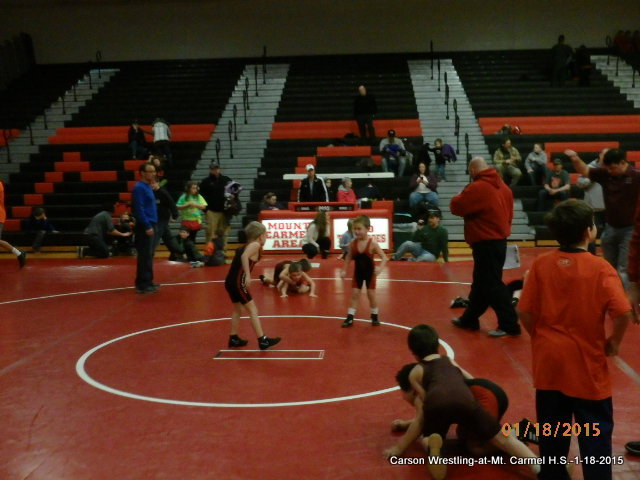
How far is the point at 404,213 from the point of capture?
16109mm

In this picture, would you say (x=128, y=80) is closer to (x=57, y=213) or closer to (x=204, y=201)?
(x=57, y=213)

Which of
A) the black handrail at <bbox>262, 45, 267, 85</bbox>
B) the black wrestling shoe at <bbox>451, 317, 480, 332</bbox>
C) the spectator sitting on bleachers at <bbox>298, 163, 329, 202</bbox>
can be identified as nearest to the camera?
the black wrestling shoe at <bbox>451, 317, 480, 332</bbox>

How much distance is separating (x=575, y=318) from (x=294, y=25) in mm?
Answer: 25759

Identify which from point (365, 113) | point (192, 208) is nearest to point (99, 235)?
point (192, 208)

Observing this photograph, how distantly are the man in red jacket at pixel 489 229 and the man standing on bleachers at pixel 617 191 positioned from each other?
2.90 ft

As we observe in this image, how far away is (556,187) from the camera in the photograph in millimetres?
15969

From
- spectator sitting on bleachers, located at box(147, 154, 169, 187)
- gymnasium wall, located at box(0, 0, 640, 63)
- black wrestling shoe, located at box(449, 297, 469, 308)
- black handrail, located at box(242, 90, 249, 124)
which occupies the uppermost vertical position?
gymnasium wall, located at box(0, 0, 640, 63)

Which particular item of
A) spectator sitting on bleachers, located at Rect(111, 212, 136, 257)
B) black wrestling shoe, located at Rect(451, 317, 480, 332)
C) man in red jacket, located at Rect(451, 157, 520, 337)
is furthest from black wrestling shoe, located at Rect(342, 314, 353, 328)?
spectator sitting on bleachers, located at Rect(111, 212, 136, 257)

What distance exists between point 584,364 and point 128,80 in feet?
82.8

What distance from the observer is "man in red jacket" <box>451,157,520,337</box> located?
681 cm

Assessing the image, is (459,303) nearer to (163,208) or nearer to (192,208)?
(163,208)

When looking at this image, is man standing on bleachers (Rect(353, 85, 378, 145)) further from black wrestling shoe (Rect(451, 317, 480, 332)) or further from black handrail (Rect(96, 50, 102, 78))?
black wrestling shoe (Rect(451, 317, 480, 332))

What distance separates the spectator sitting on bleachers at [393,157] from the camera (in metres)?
18.0

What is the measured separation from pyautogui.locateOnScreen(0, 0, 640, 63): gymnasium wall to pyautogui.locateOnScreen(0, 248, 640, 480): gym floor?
63.6 ft
